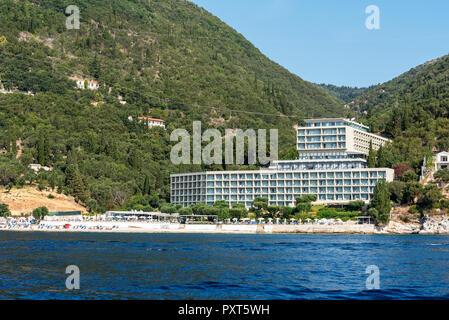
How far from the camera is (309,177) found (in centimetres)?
16250

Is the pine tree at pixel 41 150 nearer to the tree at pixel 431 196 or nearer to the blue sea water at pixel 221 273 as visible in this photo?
the blue sea water at pixel 221 273

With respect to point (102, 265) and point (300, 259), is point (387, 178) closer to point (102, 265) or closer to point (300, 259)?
point (300, 259)

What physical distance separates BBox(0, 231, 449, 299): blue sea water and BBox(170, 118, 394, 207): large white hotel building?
80.5 metres

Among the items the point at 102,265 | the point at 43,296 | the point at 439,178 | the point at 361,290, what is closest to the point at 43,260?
the point at 102,265

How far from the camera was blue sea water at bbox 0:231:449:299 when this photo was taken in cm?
4009

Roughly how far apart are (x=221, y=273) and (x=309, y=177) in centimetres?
11346


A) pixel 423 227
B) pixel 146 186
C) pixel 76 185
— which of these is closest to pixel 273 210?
pixel 423 227

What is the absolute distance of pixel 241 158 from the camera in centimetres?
19338

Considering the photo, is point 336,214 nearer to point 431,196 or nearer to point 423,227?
point 423,227

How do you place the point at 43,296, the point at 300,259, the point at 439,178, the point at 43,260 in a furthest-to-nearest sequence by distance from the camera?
1. the point at 439,178
2. the point at 300,259
3. the point at 43,260
4. the point at 43,296

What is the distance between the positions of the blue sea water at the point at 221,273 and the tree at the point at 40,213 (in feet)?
226

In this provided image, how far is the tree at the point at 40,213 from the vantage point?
143 meters

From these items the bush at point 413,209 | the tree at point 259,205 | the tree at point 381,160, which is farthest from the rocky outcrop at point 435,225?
the tree at point 259,205
